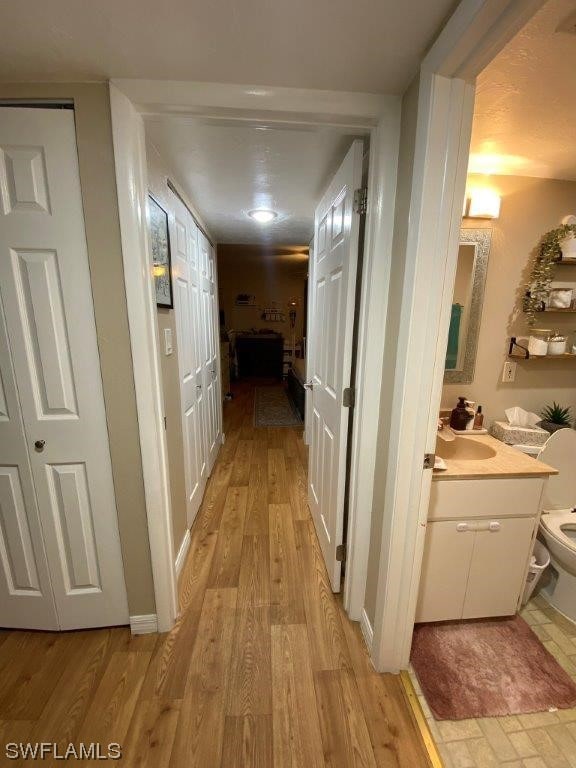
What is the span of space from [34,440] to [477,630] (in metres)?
2.11

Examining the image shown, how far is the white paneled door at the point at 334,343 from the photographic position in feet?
4.13

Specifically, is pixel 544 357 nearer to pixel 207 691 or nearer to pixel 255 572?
pixel 255 572

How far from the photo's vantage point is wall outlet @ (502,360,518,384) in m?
1.74

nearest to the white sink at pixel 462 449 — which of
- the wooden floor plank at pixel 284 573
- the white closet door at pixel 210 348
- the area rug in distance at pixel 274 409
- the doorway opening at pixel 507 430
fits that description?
the doorway opening at pixel 507 430

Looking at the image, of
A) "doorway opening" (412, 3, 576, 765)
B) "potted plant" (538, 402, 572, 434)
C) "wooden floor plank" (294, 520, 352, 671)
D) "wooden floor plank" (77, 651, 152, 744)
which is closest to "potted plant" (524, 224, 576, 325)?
"doorway opening" (412, 3, 576, 765)

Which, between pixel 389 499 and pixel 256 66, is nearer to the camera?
pixel 256 66

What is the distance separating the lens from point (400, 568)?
112 cm

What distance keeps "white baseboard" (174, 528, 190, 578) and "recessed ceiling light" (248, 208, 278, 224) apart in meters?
2.23

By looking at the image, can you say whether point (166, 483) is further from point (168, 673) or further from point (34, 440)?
point (168, 673)

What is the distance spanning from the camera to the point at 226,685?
1.17 m

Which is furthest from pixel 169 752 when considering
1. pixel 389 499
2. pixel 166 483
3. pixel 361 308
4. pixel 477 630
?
pixel 361 308

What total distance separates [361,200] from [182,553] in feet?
6.46

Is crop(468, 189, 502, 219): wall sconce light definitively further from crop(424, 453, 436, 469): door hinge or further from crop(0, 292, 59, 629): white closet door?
crop(0, 292, 59, 629): white closet door

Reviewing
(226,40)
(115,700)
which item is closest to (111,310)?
(226,40)
